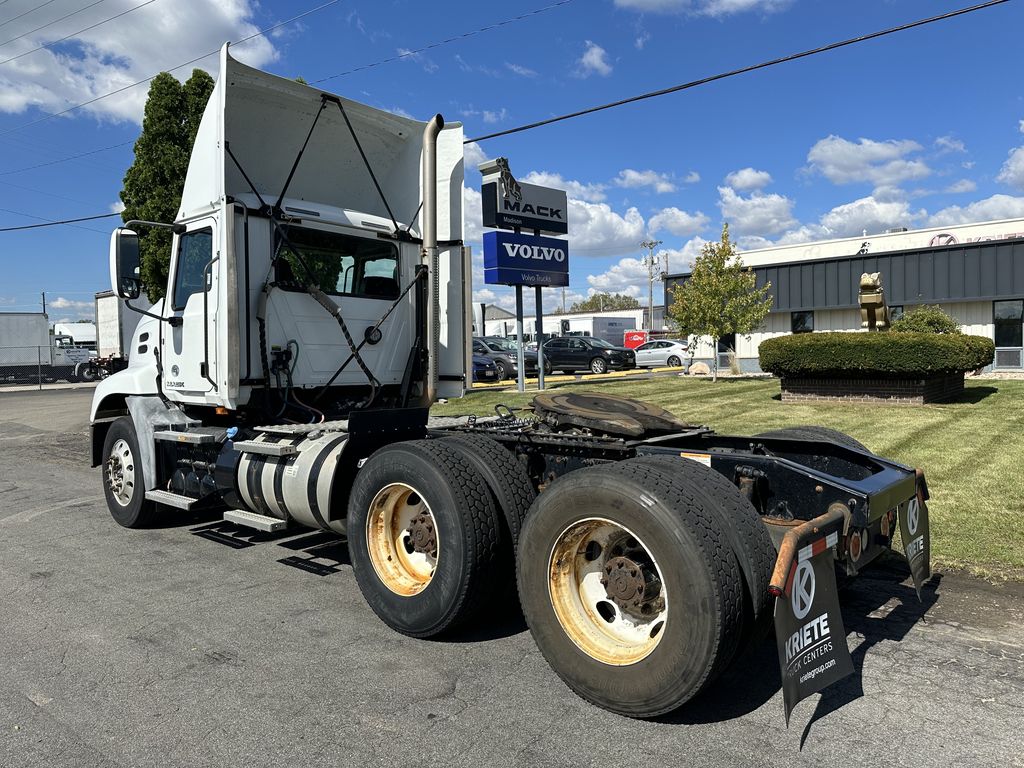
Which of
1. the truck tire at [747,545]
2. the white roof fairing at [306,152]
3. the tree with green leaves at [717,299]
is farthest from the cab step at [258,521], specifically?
→ the tree with green leaves at [717,299]

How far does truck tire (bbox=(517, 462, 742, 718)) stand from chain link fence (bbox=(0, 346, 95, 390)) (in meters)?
37.6

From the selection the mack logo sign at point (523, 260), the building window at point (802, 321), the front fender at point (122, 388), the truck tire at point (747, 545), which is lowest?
the truck tire at point (747, 545)

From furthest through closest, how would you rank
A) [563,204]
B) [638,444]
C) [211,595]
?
[563,204]
[211,595]
[638,444]

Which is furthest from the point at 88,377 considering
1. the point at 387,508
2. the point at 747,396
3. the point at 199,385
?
the point at 387,508

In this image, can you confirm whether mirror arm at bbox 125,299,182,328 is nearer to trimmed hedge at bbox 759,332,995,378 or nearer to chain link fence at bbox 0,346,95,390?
trimmed hedge at bbox 759,332,995,378

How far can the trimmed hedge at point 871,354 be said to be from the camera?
44.0ft

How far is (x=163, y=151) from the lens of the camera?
1515cm

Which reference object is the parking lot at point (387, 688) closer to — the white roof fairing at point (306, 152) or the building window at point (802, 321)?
the white roof fairing at point (306, 152)

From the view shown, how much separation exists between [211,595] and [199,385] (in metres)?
1.85

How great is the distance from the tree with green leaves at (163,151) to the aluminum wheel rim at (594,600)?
13.4 meters

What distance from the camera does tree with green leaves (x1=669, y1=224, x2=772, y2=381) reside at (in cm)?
2316

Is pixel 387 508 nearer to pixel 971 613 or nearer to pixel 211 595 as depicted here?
pixel 211 595

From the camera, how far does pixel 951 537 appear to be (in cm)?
594

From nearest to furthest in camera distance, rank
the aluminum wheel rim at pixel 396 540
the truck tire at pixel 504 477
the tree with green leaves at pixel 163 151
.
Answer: the truck tire at pixel 504 477 < the aluminum wheel rim at pixel 396 540 < the tree with green leaves at pixel 163 151
